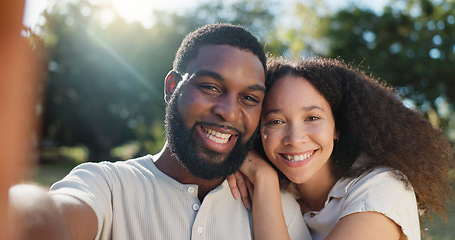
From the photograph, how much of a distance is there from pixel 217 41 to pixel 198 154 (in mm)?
777

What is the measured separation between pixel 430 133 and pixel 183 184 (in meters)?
2.14

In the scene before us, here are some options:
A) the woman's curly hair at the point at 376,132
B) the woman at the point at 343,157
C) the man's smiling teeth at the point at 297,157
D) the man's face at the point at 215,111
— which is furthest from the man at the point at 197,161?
the woman's curly hair at the point at 376,132

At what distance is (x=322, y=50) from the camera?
20297 mm

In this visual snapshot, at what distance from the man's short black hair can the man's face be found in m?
0.06

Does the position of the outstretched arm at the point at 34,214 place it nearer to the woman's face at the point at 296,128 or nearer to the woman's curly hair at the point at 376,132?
the woman's face at the point at 296,128

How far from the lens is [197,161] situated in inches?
101

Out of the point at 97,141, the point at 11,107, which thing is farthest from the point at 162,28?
the point at 11,107

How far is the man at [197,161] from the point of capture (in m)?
2.36

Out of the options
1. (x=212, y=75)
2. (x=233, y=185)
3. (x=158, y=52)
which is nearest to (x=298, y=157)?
(x=233, y=185)

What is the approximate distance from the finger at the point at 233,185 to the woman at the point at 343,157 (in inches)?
0.5

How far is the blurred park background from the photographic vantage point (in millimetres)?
17922

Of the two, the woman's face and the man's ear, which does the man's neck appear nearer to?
the man's ear

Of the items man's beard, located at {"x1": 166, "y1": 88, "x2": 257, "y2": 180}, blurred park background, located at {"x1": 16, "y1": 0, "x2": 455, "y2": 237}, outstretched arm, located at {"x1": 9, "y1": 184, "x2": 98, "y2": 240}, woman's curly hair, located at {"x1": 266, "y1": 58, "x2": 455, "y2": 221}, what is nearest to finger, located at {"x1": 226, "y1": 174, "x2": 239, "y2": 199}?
man's beard, located at {"x1": 166, "y1": 88, "x2": 257, "y2": 180}

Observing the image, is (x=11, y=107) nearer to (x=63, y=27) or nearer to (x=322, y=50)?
(x=322, y=50)
